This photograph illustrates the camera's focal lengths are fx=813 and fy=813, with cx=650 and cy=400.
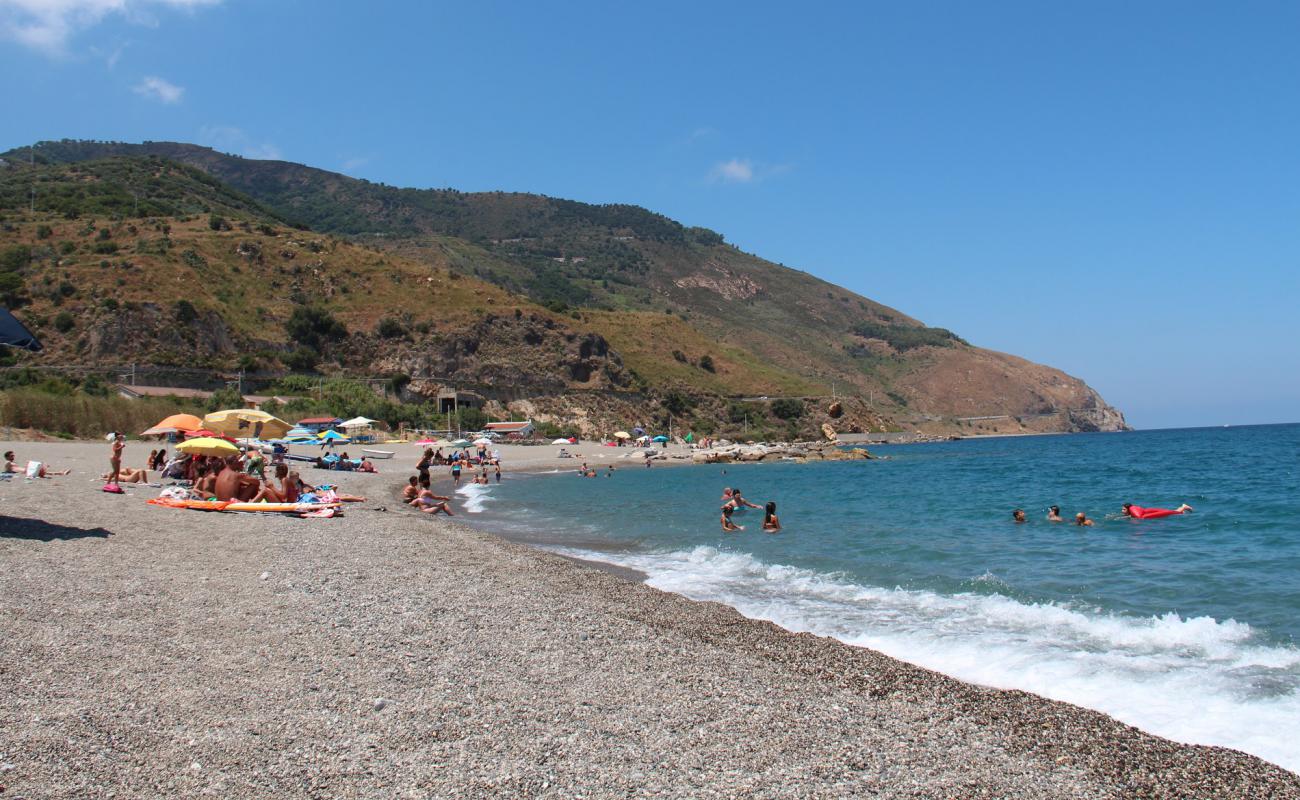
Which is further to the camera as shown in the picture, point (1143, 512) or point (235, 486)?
point (1143, 512)

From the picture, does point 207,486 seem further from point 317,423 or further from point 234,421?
point 317,423

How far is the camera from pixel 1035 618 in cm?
912

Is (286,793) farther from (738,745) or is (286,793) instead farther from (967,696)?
(967,696)

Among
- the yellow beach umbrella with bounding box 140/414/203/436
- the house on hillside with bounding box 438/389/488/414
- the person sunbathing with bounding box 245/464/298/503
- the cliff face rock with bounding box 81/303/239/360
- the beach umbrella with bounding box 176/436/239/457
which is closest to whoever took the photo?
the person sunbathing with bounding box 245/464/298/503

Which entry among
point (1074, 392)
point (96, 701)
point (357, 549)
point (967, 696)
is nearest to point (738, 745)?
point (967, 696)

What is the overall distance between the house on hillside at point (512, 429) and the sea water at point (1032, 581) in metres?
36.9

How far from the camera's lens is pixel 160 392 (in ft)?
164

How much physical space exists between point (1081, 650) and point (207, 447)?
17.0 m

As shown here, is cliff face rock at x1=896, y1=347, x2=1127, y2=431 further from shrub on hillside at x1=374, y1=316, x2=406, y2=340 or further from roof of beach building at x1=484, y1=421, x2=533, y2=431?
shrub on hillside at x1=374, y1=316, x2=406, y2=340

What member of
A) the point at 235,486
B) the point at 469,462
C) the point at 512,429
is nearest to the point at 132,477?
the point at 235,486

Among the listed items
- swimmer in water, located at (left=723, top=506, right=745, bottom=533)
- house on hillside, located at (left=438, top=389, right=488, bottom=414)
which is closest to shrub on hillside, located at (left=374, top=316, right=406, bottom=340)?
house on hillside, located at (left=438, top=389, right=488, bottom=414)

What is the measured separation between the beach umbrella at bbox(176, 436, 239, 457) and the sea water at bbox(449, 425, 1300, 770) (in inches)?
234

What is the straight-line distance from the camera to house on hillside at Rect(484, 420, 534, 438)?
65.2 meters

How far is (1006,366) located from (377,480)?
151518mm
